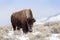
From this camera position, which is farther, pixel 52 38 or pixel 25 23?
pixel 25 23

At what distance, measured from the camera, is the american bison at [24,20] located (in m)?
19.5

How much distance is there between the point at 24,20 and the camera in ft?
64.7

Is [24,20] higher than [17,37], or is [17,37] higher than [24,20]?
[24,20]

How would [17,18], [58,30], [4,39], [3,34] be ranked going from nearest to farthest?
1. [4,39]
2. [3,34]
3. [58,30]
4. [17,18]

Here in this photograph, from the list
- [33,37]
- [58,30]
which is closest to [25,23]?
[58,30]

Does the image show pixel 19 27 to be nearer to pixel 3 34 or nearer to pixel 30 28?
pixel 30 28

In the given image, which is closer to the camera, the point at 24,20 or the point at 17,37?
the point at 17,37

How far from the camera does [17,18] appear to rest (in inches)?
816

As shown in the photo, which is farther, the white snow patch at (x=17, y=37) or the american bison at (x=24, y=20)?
the american bison at (x=24, y=20)

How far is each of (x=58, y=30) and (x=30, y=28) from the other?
180 centimetres

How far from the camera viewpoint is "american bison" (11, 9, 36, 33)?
19500 mm

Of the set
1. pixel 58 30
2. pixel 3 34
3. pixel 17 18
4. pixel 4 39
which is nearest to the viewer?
pixel 4 39

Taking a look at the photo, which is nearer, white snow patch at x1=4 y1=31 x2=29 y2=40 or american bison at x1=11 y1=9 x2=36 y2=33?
white snow patch at x1=4 y1=31 x2=29 y2=40

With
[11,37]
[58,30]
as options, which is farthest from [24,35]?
[58,30]
